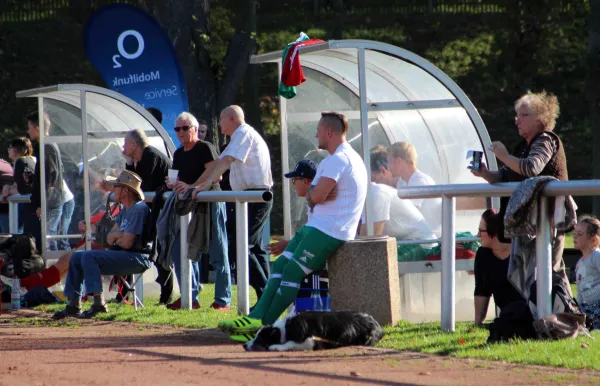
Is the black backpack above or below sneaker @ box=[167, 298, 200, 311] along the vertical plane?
above

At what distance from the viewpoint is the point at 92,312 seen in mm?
10578

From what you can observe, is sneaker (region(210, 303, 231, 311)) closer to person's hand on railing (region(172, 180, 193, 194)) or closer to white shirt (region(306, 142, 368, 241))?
person's hand on railing (region(172, 180, 193, 194))

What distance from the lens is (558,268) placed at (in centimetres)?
778

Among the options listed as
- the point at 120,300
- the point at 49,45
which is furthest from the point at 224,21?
the point at 120,300

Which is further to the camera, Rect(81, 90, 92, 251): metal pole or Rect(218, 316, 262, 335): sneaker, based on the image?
Rect(81, 90, 92, 251): metal pole

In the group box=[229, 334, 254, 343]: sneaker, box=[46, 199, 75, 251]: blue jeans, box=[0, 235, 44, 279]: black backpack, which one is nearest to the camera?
box=[229, 334, 254, 343]: sneaker

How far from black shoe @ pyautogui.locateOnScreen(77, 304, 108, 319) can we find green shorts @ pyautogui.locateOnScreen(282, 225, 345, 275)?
9.51 ft

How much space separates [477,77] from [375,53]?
63.9 ft

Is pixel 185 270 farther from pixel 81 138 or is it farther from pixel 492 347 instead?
pixel 492 347

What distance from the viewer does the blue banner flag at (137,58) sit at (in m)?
14.7

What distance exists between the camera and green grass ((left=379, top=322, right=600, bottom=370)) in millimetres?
6684

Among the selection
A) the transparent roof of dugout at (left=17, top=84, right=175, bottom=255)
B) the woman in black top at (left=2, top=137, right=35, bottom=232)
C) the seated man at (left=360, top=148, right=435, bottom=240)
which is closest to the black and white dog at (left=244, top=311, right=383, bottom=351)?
the seated man at (left=360, top=148, right=435, bottom=240)

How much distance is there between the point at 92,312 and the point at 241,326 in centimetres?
291

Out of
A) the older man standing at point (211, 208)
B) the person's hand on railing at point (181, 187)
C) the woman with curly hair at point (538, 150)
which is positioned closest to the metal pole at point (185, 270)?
the older man standing at point (211, 208)
